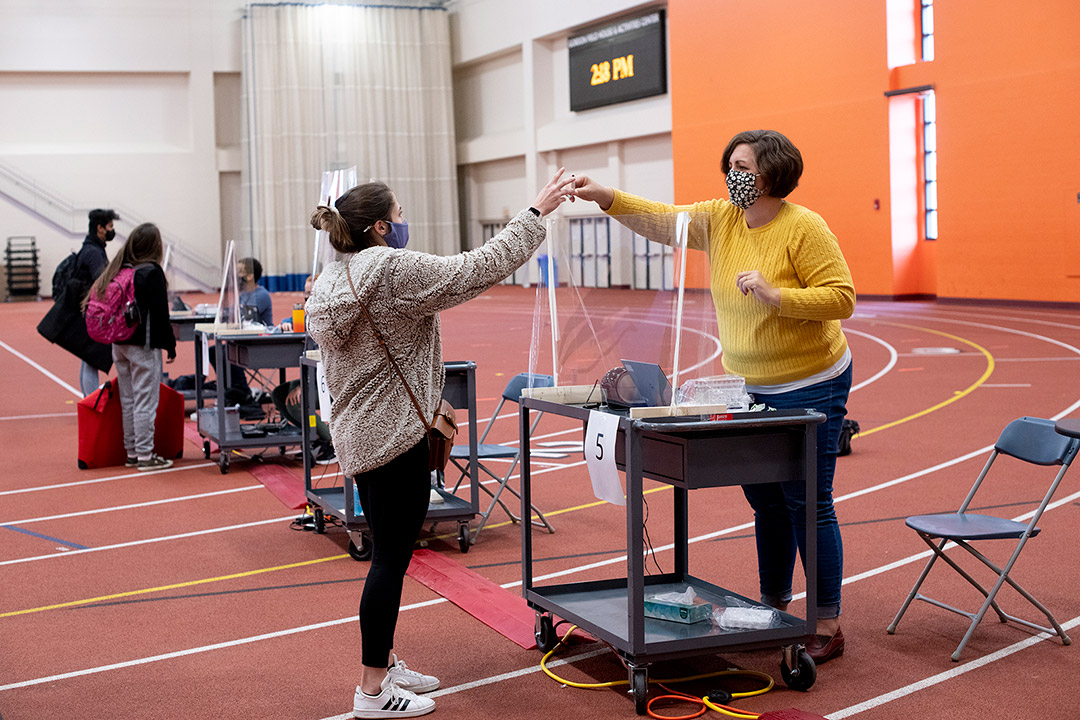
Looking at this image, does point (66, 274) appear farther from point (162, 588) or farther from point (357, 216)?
point (357, 216)

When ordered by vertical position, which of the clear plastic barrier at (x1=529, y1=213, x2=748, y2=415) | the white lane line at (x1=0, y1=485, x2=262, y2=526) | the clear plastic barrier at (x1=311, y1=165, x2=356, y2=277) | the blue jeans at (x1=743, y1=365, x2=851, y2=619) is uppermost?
the clear plastic barrier at (x1=311, y1=165, x2=356, y2=277)

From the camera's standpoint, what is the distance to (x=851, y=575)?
5.23 metres

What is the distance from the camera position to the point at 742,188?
13.2 ft

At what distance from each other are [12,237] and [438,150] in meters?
13.7

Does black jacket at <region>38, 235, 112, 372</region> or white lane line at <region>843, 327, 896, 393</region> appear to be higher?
black jacket at <region>38, 235, 112, 372</region>

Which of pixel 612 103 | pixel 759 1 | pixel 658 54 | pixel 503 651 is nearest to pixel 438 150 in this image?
pixel 612 103

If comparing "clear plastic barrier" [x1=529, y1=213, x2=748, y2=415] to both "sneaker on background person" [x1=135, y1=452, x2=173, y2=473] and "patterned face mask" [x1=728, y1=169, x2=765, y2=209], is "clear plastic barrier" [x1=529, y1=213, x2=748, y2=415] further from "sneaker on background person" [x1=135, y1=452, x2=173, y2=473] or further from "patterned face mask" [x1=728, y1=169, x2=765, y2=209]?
"sneaker on background person" [x1=135, y1=452, x2=173, y2=473]

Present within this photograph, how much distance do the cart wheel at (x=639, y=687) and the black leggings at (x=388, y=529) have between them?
0.84 m

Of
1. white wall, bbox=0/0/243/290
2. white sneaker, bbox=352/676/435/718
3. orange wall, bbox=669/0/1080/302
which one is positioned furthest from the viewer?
white wall, bbox=0/0/243/290

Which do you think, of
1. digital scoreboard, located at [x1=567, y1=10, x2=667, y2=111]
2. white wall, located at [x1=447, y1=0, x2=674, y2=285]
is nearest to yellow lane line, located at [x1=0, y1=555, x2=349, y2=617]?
white wall, located at [x1=447, y1=0, x2=674, y2=285]

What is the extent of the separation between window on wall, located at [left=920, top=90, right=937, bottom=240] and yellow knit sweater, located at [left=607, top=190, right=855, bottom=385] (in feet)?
64.2

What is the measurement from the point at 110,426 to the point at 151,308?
3.76ft

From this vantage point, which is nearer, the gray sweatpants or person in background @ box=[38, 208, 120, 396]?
the gray sweatpants

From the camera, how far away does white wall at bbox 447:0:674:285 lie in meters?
29.3
